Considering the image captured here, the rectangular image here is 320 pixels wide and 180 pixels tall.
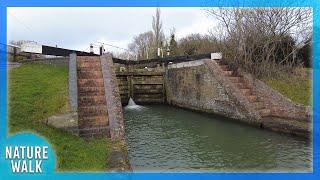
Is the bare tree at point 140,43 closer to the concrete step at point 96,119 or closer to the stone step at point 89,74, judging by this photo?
the stone step at point 89,74

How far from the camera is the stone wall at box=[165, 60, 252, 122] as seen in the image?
15164 mm

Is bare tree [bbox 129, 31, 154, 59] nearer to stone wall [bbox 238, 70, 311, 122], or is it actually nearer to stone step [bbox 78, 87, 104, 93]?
stone wall [bbox 238, 70, 311, 122]

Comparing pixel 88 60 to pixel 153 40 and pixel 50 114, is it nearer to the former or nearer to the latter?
pixel 50 114

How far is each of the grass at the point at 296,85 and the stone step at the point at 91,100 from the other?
688 cm

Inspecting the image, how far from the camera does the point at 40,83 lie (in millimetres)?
11594

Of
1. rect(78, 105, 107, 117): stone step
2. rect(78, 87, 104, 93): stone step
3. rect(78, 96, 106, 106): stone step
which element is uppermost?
rect(78, 87, 104, 93): stone step

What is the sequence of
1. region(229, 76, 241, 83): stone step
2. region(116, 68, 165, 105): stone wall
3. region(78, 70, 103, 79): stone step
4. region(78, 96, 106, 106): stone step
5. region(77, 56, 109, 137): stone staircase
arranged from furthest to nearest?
1. region(116, 68, 165, 105): stone wall
2. region(229, 76, 241, 83): stone step
3. region(78, 70, 103, 79): stone step
4. region(78, 96, 106, 106): stone step
5. region(77, 56, 109, 137): stone staircase

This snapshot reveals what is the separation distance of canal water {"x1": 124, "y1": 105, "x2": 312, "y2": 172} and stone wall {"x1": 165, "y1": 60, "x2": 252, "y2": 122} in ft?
2.23

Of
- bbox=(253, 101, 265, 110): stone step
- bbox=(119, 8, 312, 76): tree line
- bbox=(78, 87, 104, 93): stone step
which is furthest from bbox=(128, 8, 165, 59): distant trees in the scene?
bbox=(78, 87, 104, 93): stone step

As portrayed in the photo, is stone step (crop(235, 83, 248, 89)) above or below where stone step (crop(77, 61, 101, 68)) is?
below

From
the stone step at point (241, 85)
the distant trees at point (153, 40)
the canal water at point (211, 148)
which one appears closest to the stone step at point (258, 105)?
the canal water at point (211, 148)

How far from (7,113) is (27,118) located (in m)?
0.50

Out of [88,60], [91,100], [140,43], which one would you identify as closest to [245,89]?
[88,60]

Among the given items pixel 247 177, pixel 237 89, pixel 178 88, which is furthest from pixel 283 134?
pixel 178 88
